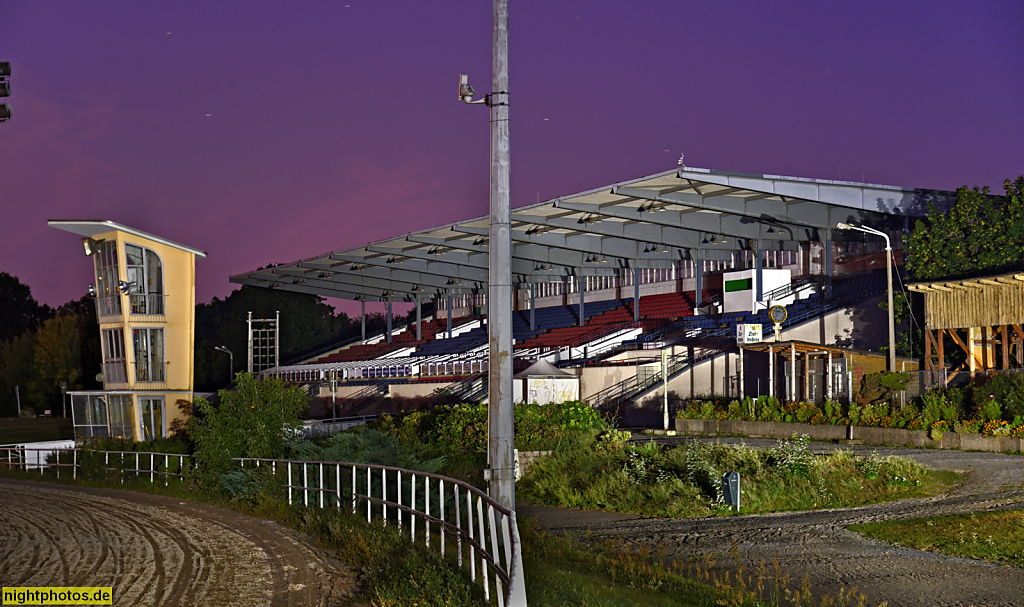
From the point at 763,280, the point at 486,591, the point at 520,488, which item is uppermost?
the point at 763,280

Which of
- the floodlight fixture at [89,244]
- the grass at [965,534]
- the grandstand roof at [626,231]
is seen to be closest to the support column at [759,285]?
the grandstand roof at [626,231]

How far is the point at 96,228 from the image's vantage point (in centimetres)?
3662

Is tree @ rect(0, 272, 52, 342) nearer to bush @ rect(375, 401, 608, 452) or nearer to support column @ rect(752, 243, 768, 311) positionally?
support column @ rect(752, 243, 768, 311)

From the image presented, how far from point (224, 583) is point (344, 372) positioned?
51133mm

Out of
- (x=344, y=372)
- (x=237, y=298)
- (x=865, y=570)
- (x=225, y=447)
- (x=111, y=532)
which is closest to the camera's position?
(x=865, y=570)

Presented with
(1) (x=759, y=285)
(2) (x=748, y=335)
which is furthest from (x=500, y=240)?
(1) (x=759, y=285)

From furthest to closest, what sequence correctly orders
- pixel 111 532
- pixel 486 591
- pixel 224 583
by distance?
1. pixel 111 532
2. pixel 224 583
3. pixel 486 591

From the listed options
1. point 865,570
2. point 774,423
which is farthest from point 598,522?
point 774,423

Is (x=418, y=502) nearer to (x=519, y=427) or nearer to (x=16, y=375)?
(x=519, y=427)

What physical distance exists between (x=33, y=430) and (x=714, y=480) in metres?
61.1

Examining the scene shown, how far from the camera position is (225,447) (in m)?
23.6

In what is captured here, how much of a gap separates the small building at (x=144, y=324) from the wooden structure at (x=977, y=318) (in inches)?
1049

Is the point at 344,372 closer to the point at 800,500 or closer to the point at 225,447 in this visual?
the point at 225,447

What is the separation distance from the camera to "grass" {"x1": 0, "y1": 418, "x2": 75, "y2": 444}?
60.0m
